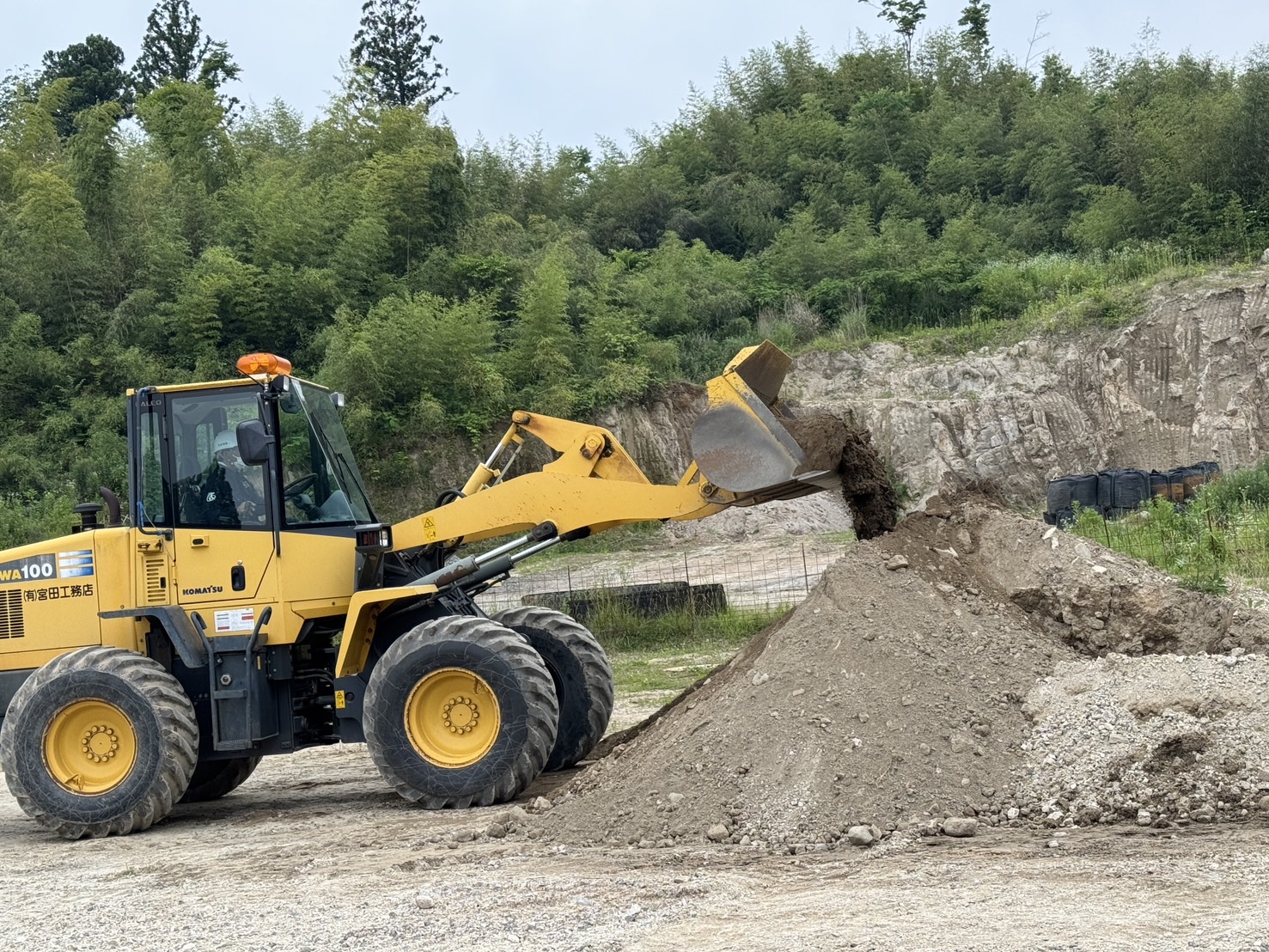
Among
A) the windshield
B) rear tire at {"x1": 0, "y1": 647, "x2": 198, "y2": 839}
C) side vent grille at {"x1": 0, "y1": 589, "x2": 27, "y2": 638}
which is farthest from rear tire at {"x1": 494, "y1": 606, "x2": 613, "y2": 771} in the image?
side vent grille at {"x1": 0, "y1": 589, "x2": 27, "y2": 638}

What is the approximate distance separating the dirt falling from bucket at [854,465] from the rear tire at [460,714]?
2117 millimetres

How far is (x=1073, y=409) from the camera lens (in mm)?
28344

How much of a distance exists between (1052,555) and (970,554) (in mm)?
512

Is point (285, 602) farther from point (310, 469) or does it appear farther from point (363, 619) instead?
point (310, 469)

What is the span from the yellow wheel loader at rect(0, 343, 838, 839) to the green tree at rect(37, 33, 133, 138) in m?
45.2

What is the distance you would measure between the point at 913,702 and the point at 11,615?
5831 mm

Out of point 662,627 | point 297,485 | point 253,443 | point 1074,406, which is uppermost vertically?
point 1074,406

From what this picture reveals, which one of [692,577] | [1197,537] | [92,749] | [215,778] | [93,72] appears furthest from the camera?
[93,72]

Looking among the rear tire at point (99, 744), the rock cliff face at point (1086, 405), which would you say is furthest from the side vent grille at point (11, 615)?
the rock cliff face at point (1086, 405)

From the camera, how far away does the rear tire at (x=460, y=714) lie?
7.79m

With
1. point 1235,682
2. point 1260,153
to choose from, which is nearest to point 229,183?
point 1260,153

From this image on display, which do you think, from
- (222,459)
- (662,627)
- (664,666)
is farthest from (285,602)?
(662,627)

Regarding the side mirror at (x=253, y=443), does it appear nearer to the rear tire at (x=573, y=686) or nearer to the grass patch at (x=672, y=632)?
the rear tire at (x=573, y=686)

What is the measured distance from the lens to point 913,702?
7.01m
